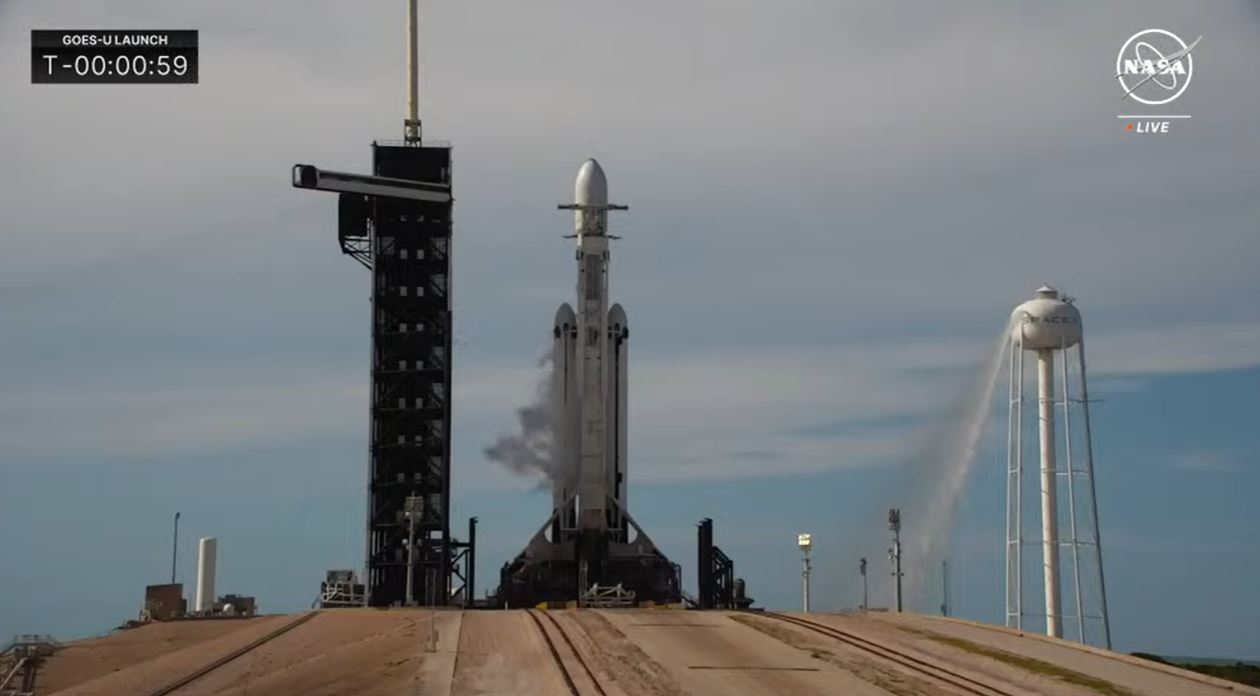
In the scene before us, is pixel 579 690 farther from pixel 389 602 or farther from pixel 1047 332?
pixel 389 602

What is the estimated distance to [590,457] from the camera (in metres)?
95.4

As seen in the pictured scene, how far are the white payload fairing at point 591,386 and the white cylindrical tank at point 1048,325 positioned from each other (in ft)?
81.1

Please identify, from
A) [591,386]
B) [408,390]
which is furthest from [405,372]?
[591,386]

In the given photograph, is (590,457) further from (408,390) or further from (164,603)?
(164,603)

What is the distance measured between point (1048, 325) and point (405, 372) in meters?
37.3

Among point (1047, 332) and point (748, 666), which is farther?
point (1047, 332)

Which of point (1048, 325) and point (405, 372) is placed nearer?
point (1048, 325)

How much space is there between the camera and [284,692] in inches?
1838

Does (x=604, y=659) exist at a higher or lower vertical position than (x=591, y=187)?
lower

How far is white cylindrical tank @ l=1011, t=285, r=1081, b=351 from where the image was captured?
81.7m

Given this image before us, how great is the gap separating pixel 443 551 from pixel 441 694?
168 feet

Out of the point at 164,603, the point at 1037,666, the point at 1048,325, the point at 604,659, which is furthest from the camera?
the point at 164,603

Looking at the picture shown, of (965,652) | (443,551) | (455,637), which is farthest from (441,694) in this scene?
(443,551)

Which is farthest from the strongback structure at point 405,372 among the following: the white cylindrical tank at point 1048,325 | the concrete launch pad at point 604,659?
the white cylindrical tank at point 1048,325
